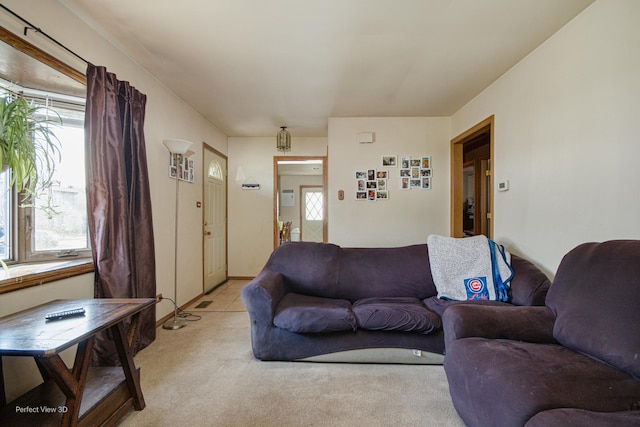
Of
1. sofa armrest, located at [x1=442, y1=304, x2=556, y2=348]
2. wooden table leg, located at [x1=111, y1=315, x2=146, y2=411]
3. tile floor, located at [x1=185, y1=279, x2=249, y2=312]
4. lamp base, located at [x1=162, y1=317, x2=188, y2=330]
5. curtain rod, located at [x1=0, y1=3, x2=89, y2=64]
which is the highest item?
curtain rod, located at [x1=0, y1=3, x2=89, y2=64]

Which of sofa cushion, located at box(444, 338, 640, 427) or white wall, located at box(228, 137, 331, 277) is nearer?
sofa cushion, located at box(444, 338, 640, 427)

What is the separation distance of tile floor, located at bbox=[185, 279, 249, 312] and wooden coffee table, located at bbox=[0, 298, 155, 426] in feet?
6.02

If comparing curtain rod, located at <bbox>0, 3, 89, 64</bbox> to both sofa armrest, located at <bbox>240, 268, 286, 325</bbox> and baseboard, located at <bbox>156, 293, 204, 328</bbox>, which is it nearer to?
sofa armrest, located at <bbox>240, 268, 286, 325</bbox>

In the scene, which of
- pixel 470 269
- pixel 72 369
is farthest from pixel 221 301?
pixel 470 269

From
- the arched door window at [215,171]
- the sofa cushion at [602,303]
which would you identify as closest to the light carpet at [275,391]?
the sofa cushion at [602,303]

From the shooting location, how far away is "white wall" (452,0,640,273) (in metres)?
1.69

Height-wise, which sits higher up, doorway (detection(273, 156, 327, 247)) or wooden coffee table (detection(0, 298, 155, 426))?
doorway (detection(273, 156, 327, 247))

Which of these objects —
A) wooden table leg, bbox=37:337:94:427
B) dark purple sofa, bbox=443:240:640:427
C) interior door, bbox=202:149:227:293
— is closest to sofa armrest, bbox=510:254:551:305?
dark purple sofa, bbox=443:240:640:427

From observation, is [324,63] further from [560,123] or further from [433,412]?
[433,412]

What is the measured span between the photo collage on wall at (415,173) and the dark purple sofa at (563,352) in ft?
7.80

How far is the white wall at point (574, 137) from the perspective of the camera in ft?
5.55

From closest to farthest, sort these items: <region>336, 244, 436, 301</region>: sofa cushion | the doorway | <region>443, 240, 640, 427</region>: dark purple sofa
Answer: <region>443, 240, 640, 427</region>: dark purple sofa → <region>336, 244, 436, 301</region>: sofa cushion → the doorway

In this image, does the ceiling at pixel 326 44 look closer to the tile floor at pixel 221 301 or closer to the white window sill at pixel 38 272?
the white window sill at pixel 38 272

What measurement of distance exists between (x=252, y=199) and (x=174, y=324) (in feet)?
8.45
